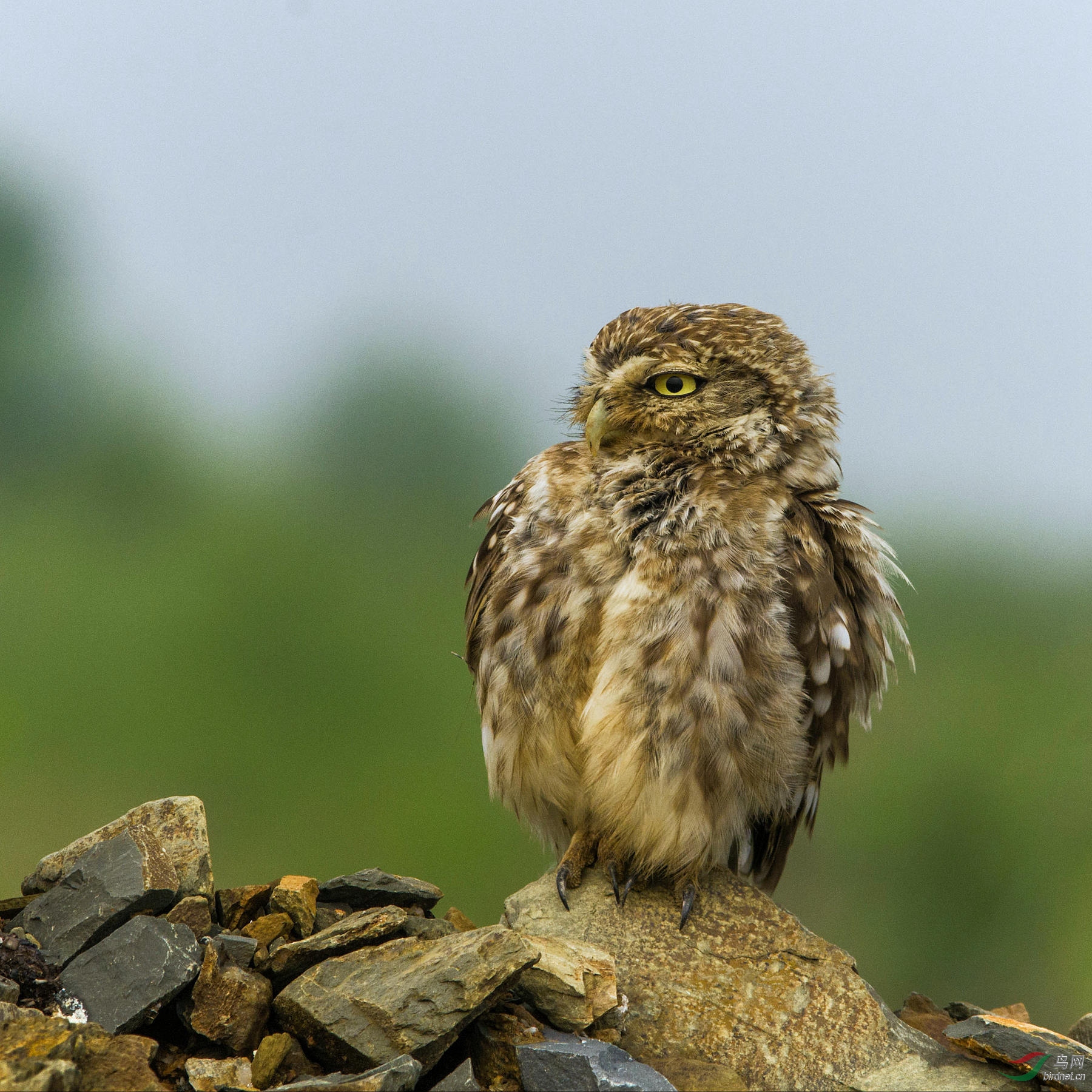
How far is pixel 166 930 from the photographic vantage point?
1726 millimetres

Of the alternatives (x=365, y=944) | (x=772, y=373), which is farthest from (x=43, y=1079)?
(x=772, y=373)

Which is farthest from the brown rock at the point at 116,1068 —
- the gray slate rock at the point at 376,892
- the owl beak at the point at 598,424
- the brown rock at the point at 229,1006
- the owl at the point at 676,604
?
the owl beak at the point at 598,424

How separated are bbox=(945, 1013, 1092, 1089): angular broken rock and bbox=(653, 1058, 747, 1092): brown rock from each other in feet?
1.49

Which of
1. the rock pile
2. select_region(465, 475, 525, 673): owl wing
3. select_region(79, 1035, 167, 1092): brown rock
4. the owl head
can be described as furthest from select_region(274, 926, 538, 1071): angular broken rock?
the owl head

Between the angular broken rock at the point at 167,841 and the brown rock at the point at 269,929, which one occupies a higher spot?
the angular broken rock at the point at 167,841

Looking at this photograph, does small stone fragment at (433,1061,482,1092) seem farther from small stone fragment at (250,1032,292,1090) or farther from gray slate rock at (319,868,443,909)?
gray slate rock at (319,868,443,909)

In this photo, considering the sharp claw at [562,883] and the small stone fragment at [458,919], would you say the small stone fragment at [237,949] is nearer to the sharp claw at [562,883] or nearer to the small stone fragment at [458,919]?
the small stone fragment at [458,919]

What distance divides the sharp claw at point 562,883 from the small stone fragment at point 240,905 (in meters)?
0.60

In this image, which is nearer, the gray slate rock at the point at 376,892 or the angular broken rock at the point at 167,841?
the angular broken rock at the point at 167,841

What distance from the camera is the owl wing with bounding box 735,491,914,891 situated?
7.25 feet

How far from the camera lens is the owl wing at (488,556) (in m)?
2.39

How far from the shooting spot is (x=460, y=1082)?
58.3 inches

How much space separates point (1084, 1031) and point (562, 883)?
138 centimetres

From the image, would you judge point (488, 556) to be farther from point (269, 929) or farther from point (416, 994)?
point (416, 994)
